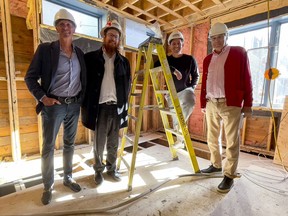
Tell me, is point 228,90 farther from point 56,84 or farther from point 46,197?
point 46,197

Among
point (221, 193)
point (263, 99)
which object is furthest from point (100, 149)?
point (263, 99)

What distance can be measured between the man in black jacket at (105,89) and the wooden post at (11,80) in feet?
4.24

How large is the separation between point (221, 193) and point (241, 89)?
1042 mm

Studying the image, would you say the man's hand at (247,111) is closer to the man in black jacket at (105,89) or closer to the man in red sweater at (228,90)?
the man in red sweater at (228,90)

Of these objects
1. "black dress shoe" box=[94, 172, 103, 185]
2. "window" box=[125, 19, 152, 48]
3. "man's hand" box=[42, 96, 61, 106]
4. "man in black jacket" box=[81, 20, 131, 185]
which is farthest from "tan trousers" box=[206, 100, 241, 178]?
"window" box=[125, 19, 152, 48]

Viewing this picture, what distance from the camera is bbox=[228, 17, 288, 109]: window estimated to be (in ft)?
8.50

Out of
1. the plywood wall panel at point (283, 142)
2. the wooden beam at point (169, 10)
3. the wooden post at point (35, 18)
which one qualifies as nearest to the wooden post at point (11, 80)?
the wooden post at point (35, 18)

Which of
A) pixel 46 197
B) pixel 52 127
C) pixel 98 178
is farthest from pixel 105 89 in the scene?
pixel 46 197

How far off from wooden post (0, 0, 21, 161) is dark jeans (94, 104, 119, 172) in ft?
4.57

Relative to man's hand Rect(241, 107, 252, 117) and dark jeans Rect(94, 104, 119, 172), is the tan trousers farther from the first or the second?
dark jeans Rect(94, 104, 119, 172)

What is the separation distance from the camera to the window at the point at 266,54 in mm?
2592

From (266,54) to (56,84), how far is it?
3.16m

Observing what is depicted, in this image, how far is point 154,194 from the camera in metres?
1.62

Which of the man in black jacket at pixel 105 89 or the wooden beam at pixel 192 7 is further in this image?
the wooden beam at pixel 192 7
